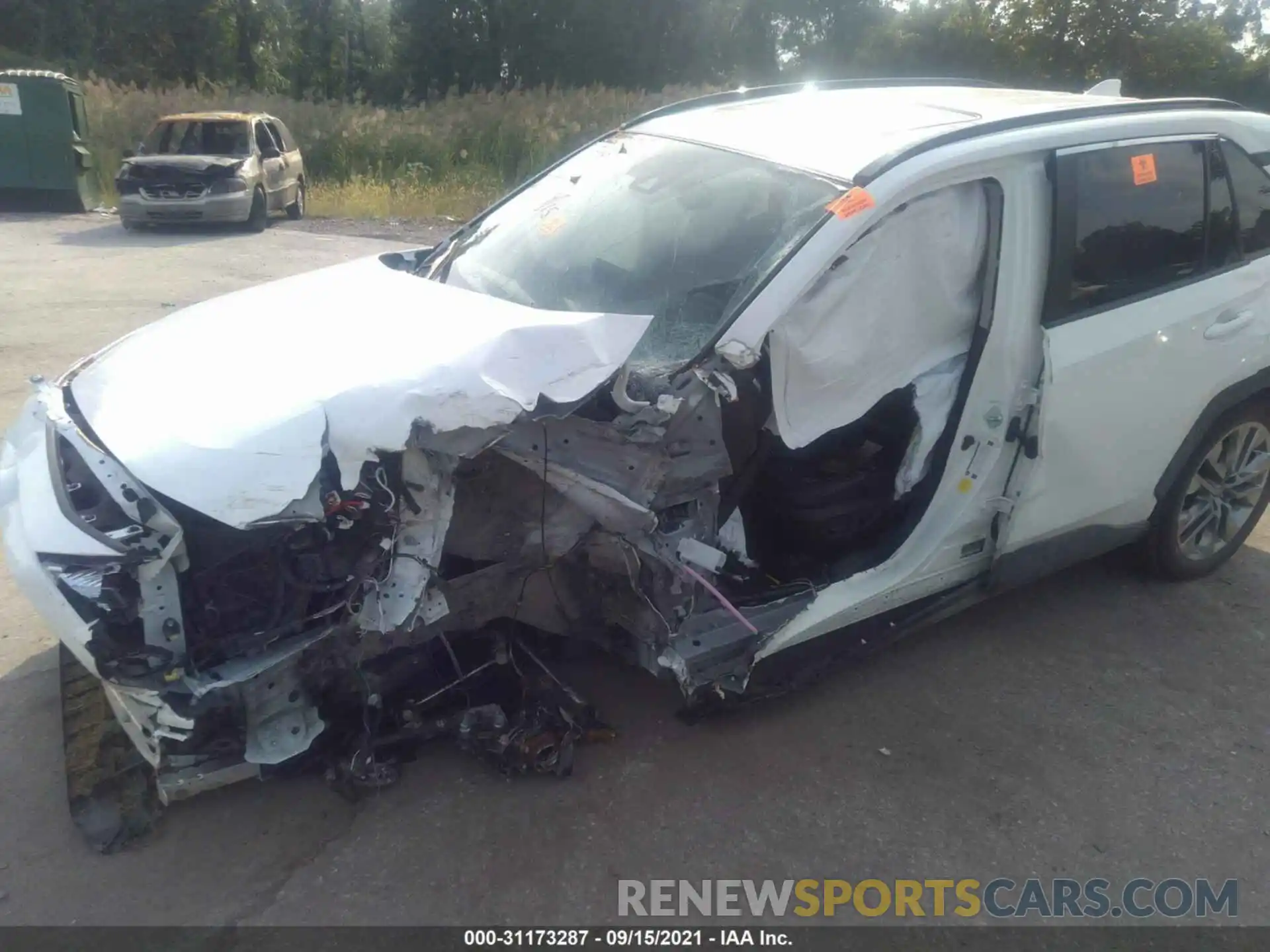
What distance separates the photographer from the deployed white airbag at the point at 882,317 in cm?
318

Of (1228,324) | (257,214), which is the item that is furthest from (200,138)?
(1228,324)

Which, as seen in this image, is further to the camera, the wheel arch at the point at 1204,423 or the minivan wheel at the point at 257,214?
the minivan wheel at the point at 257,214

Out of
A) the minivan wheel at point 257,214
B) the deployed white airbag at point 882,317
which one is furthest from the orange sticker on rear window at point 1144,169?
the minivan wheel at point 257,214

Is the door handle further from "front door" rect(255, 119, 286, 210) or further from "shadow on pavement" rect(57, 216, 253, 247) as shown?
"front door" rect(255, 119, 286, 210)

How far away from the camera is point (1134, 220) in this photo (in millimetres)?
3738

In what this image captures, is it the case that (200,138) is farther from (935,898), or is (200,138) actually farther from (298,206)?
(935,898)

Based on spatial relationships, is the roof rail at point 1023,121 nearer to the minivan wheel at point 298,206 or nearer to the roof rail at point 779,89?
the roof rail at point 779,89

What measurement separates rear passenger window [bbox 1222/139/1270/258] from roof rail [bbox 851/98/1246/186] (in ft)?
0.75

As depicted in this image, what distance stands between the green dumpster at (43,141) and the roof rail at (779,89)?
14.9 metres
